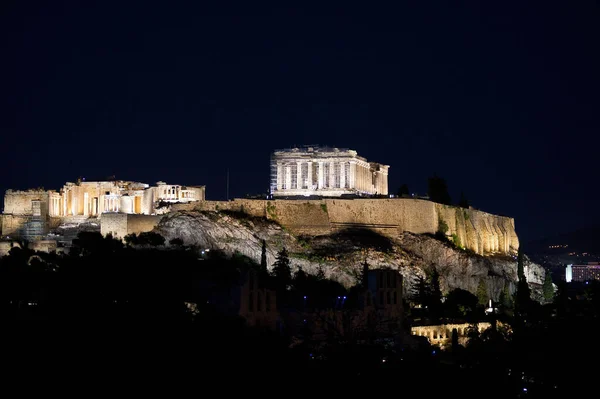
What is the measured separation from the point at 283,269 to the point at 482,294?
1464 centimetres

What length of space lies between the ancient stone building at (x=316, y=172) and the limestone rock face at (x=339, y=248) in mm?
8992

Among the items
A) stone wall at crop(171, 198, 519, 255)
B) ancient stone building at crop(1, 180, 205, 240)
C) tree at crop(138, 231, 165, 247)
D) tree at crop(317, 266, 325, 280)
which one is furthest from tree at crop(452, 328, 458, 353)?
ancient stone building at crop(1, 180, 205, 240)

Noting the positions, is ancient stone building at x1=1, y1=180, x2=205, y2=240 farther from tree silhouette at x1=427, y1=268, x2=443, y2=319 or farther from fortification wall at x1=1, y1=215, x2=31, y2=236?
tree silhouette at x1=427, y1=268, x2=443, y2=319

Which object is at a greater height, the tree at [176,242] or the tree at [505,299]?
the tree at [176,242]

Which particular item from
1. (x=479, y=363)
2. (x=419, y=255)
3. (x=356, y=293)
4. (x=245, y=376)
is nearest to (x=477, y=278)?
(x=419, y=255)

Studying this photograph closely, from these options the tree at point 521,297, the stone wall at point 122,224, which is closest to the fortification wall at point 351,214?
the stone wall at point 122,224

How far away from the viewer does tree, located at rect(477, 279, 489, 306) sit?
64.9 metres

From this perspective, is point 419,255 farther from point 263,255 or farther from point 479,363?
point 479,363

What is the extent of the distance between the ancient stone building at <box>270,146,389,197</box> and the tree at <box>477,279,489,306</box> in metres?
14.0

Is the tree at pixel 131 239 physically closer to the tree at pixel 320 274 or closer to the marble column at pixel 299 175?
the tree at pixel 320 274

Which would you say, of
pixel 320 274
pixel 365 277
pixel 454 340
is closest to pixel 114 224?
pixel 320 274

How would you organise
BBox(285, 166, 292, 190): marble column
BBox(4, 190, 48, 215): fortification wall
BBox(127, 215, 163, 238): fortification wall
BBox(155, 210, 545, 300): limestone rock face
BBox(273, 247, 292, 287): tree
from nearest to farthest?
BBox(273, 247, 292, 287): tree, BBox(155, 210, 545, 300): limestone rock face, BBox(127, 215, 163, 238): fortification wall, BBox(4, 190, 48, 215): fortification wall, BBox(285, 166, 292, 190): marble column

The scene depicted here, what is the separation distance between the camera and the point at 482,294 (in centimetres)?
6531

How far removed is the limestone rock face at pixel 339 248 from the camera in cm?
6138
